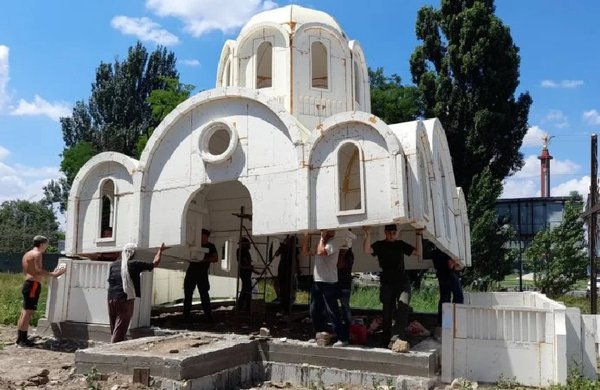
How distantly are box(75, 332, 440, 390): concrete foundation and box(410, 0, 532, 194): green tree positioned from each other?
1810cm

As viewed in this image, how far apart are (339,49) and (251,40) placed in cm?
201

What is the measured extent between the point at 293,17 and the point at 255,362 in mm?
7594

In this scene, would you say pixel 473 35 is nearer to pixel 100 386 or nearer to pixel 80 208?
pixel 80 208

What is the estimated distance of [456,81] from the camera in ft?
86.8

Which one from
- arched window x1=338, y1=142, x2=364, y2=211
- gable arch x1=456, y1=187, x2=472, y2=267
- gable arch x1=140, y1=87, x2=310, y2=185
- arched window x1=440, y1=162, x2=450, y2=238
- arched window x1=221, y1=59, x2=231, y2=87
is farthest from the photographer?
gable arch x1=456, y1=187, x2=472, y2=267

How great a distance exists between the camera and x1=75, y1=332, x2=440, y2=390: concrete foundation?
7258 mm

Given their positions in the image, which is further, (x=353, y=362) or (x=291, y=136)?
(x=291, y=136)

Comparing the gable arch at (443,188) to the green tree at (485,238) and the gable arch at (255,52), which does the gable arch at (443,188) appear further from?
the green tree at (485,238)

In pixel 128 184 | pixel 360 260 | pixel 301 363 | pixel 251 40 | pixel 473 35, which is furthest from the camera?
pixel 473 35

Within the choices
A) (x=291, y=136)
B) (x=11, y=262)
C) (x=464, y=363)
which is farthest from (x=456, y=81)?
(x=11, y=262)

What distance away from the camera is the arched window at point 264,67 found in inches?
508

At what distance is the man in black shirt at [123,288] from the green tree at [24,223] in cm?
5662

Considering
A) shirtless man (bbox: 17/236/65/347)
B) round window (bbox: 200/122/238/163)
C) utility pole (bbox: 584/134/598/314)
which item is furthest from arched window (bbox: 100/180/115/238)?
utility pole (bbox: 584/134/598/314)

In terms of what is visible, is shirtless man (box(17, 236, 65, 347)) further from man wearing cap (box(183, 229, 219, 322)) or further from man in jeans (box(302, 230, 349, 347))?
man in jeans (box(302, 230, 349, 347))
